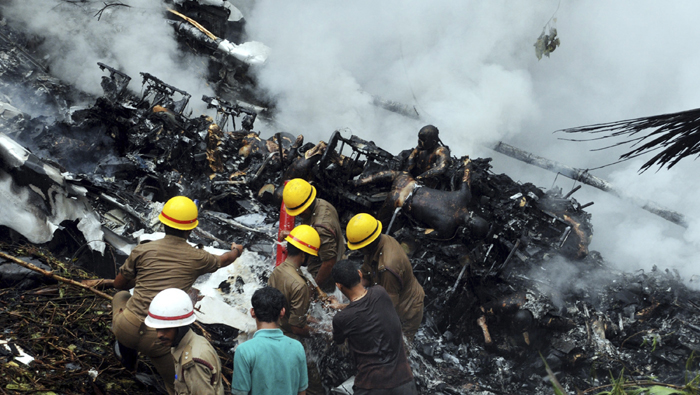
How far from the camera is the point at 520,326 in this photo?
4.98m

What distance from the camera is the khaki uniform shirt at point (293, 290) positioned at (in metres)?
3.10

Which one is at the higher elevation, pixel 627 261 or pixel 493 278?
pixel 627 261

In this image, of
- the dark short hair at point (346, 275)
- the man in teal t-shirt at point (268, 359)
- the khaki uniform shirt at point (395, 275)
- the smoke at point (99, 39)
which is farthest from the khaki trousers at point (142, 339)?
the smoke at point (99, 39)

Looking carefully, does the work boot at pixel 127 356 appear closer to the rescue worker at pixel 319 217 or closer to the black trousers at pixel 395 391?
the rescue worker at pixel 319 217

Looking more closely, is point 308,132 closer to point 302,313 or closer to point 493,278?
point 493,278

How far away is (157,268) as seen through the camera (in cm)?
286

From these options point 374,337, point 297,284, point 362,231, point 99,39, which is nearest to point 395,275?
point 362,231

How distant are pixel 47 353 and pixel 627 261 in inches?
357

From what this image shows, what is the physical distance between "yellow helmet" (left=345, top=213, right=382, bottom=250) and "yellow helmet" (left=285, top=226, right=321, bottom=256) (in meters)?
0.32

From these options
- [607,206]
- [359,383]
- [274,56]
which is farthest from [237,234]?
[607,206]

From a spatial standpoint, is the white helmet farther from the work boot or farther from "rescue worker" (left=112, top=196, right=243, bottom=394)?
the work boot

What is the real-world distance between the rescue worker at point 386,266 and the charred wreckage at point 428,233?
0.83 meters

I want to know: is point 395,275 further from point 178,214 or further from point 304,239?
point 178,214

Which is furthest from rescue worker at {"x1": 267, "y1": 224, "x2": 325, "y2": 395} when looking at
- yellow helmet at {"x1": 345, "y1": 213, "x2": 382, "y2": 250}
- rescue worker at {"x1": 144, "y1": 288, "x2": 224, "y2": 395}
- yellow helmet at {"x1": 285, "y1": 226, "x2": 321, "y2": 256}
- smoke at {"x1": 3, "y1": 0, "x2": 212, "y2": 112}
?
smoke at {"x1": 3, "y1": 0, "x2": 212, "y2": 112}
